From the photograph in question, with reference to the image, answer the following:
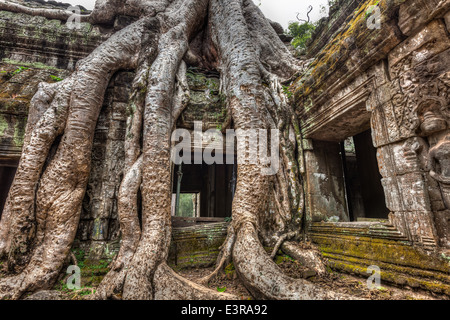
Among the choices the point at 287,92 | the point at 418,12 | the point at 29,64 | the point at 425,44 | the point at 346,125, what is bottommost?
the point at 346,125

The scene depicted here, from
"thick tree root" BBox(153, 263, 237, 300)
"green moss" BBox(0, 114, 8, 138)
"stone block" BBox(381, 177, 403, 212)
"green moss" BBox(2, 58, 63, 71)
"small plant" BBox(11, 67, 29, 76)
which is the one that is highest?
"green moss" BBox(2, 58, 63, 71)

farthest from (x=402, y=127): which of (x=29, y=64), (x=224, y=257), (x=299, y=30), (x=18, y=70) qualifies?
(x=299, y=30)

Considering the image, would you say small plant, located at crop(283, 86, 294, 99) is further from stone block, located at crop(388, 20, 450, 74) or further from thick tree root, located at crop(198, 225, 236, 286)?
thick tree root, located at crop(198, 225, 236, 286)

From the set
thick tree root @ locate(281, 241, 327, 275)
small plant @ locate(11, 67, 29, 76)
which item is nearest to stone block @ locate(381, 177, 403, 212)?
thick tree root @ locate(281, 241, 327, 275)

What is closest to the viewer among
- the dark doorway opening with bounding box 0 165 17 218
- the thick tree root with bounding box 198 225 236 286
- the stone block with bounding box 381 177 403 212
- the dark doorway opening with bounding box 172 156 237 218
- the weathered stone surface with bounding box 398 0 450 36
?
the weathered stone surface with bounding box 398 0 450 36

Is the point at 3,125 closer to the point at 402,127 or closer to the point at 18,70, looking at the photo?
the point at 18,70

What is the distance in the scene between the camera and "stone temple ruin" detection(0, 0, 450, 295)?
1.71 meters

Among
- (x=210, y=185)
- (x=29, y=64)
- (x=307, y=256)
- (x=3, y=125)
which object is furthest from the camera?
(x=210, y=185)

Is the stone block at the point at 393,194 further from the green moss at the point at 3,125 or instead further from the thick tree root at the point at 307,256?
the green moss at the point at 3,125

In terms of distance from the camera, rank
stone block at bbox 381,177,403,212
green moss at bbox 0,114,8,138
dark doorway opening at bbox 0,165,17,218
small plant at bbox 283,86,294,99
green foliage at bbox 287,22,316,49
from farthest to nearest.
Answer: green foliage at bbox 287,22,316,49 < dark doorway opening at bbox 0,165,17,218 < small plant at bbox 283,86,294,99 < green moss at bbox 0,114,8,138 < stone block at bbox 381,177,403,212

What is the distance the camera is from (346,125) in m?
3.01

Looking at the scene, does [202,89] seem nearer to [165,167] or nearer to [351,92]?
[165,167]
